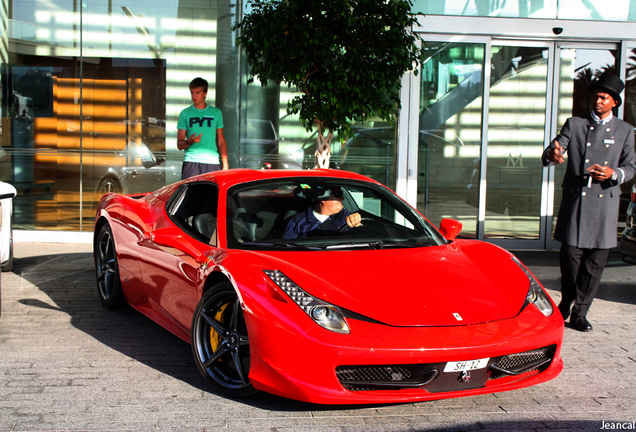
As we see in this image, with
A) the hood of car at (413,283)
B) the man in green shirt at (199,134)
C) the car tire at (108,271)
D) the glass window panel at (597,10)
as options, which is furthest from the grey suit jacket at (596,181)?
the glass window panel at (597,10)

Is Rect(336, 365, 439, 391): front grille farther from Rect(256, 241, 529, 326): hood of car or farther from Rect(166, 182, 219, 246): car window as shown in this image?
Rect(166, 182, 219, 246): car window

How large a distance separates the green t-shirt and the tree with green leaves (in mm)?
759

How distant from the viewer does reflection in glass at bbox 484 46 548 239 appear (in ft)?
31.9

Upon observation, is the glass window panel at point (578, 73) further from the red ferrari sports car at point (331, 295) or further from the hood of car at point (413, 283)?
the hood of car at point (413, 283)

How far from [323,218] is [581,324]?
7.77 feet

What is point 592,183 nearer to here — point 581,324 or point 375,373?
point 581,324

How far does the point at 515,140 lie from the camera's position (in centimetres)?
→ 982

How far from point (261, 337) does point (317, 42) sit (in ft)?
14.7

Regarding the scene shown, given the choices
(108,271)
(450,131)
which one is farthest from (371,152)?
(108,271)

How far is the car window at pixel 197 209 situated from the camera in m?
4.08

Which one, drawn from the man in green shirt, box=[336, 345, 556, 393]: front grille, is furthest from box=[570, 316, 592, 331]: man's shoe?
the man in green shirt

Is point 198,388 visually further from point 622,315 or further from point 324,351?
point 622,315

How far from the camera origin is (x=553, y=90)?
31.6 ft

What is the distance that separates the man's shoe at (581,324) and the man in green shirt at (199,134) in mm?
3990
